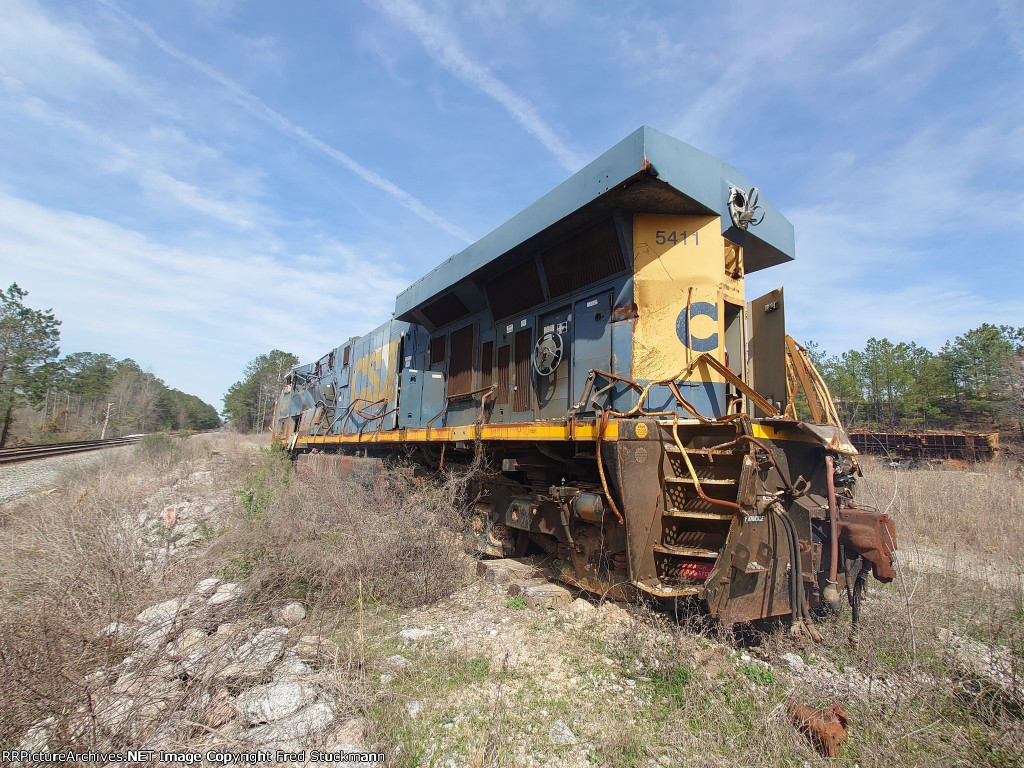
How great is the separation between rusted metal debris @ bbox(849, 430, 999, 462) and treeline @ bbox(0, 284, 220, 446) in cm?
4589

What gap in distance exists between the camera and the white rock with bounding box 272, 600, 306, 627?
3838 mm

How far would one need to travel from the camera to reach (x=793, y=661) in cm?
343

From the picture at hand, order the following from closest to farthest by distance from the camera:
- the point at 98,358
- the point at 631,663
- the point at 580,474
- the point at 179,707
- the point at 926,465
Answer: the point at 179,707 → the point at 631,663 → the point at 580,474 → the point at 926,465 → the point at 98,358

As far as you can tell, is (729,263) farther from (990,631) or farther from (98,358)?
(98,358)

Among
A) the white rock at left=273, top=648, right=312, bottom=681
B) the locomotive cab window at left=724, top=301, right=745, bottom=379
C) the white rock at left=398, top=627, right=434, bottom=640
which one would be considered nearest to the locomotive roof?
the locomotive cab window at left=724, top=301, right=745, bottom=379

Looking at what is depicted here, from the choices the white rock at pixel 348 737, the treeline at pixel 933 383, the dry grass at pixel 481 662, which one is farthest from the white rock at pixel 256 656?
the treeline at pixel 933 383

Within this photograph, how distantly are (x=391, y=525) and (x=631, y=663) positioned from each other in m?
2.89

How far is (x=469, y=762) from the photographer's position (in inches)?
92.7

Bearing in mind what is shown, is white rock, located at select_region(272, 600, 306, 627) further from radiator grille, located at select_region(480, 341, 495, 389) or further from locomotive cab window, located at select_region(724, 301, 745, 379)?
locomotive cab window, located at select_region(724, 301, 745, 379)

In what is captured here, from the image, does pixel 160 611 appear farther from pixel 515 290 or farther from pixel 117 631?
pixel 515 290

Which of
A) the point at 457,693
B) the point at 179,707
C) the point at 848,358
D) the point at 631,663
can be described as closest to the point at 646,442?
the point at 631,663

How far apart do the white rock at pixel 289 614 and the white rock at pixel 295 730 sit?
1.46m

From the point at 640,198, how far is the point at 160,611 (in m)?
5.09

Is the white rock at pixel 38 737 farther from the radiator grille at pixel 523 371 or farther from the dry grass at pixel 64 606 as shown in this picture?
the radiator grille at pixel 523 371
